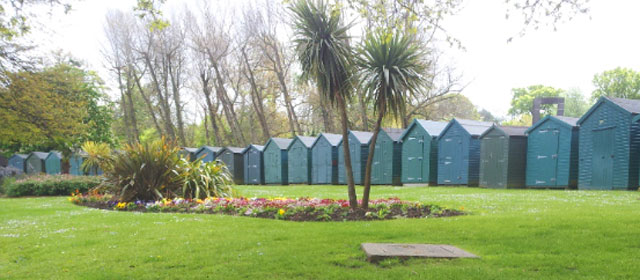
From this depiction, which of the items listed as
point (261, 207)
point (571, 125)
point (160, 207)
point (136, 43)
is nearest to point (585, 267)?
point (261, 207)

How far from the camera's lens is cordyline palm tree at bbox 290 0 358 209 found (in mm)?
7801

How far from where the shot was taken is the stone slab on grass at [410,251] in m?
4.32

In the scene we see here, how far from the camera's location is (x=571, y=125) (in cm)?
1381

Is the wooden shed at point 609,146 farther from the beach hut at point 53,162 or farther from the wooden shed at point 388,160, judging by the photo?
the beach hut at point 53,162

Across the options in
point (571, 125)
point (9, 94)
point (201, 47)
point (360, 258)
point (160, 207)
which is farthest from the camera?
point (201, 47)

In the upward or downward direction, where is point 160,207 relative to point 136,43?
downward

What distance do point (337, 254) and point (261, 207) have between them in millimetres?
4379

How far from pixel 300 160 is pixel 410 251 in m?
19.6

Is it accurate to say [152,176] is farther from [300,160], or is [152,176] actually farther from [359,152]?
[300,160]

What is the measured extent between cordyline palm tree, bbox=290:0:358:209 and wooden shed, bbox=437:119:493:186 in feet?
33.0

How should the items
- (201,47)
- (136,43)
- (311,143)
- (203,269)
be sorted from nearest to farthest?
(203,269) < (311,143) < (201,47) < (136,43)

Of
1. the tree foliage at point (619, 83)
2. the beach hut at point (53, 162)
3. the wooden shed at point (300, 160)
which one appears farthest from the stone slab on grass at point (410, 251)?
the tree foliage at point (619, 83)

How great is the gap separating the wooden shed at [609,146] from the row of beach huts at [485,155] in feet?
0.09

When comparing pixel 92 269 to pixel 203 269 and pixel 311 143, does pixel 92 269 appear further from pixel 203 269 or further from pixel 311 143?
pixel 311 143
